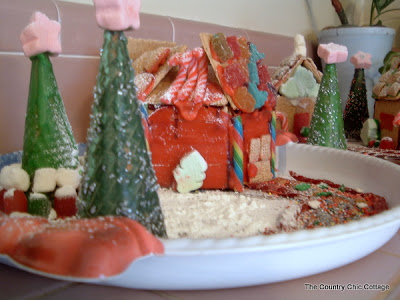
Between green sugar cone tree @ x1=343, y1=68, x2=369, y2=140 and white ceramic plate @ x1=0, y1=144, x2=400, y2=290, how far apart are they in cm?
87

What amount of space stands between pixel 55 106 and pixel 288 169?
1.49ft

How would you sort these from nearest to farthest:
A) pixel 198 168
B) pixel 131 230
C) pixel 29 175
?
1. pixel 131 230
2. pixel 29 175
3. pixel 198 168

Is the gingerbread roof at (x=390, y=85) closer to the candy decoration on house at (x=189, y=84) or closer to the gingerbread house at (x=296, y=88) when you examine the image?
the gingerbread house at (x=296, y=88)

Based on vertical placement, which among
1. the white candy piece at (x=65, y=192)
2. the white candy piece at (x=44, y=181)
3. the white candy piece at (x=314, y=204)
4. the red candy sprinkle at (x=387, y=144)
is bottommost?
the white candy piece at (x=314, y=204)

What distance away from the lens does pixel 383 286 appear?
337mm

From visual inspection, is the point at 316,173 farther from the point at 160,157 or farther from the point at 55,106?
the point at 55,106

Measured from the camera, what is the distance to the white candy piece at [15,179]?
449mm

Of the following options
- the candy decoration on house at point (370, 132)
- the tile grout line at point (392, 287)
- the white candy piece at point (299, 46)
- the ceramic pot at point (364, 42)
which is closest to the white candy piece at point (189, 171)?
the tile grout line at point (392, 287)

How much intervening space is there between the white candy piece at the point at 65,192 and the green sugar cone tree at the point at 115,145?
0.10m

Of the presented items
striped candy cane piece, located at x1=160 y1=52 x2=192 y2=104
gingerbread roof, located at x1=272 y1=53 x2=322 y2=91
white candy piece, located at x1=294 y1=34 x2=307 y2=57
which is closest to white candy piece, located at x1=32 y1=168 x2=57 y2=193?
striped candy cane piece, located at x1=160 y1=52 x2=192 y2=104

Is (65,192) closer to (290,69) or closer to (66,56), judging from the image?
(66,56)

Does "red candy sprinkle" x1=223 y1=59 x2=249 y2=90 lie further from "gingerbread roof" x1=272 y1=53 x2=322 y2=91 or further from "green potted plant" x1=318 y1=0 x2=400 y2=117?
"green potted plant" x1=318 y1=0 x2=400 y2=117

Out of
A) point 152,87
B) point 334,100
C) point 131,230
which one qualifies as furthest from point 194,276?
point 334,100

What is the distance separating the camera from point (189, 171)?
0.63m
